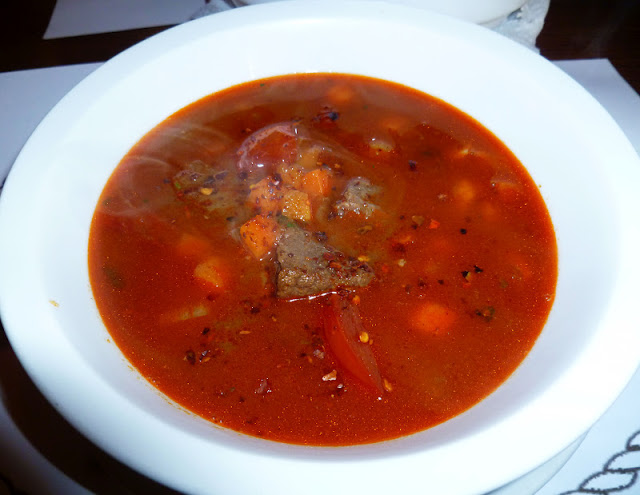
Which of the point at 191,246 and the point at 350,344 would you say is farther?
the point at 191,246

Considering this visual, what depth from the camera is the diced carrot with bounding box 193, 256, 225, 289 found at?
1.82 metres

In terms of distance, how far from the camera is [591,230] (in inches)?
69.6

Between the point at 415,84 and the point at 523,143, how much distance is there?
540mm

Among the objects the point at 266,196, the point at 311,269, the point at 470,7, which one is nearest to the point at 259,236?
the point at 266,196

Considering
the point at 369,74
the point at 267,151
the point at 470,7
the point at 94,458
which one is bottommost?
the point at 94,458

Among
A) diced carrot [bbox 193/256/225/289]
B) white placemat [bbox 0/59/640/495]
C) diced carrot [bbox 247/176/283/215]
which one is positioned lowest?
white placemat [bbox 0/59/640/495]

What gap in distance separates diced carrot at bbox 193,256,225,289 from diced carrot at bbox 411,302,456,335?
0.63 metres

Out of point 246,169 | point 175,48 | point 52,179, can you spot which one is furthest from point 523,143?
point 52,179

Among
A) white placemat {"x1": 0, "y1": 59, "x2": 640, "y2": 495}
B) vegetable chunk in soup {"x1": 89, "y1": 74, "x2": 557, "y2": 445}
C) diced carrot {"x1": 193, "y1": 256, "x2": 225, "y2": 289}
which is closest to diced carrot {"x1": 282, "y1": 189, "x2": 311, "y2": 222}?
vegetable chunk in soup {"x1": 89, "y1": 74, "x2": 557, "y2": 445}

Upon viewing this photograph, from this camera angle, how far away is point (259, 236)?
1.91 m

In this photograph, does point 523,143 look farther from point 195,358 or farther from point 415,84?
point 195,358

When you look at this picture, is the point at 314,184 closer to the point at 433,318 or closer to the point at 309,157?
the point at 309,157

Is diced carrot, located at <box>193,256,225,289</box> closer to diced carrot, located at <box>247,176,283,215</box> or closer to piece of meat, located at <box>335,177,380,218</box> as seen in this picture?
diced carrot, located at <box>247,176,283,215</box>

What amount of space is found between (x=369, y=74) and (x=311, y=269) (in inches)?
44.1
